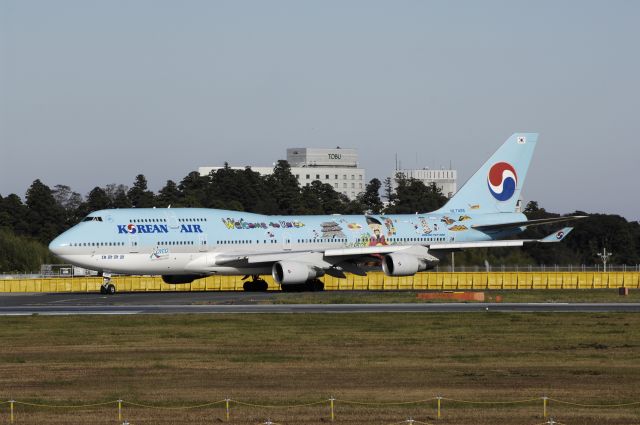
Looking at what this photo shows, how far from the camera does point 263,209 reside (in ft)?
497

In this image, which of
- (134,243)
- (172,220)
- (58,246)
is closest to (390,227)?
(172,220)

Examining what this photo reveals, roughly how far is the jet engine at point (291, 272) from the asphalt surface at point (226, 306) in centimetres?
300

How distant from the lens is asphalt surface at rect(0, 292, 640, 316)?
164 feet

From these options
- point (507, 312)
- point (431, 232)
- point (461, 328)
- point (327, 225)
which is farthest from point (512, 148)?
point (461, 328)

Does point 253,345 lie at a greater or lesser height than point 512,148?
lesser

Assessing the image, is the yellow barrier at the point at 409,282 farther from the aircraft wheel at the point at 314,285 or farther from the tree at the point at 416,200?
the tree at the point at 416,200

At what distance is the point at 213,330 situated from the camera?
137 ft

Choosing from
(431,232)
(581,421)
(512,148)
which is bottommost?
(581,421)

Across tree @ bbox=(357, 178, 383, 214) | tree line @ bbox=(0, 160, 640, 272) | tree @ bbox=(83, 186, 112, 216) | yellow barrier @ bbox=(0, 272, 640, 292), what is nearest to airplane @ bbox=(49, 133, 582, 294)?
yellow barrier @ bbox=(0, 272, 640, 292)

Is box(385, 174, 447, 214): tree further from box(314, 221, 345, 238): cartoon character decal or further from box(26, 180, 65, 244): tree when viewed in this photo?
box(314, 221, 345, 238): cartoon character decal

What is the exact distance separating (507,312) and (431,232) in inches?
1031

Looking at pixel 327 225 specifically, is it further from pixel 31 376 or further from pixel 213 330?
Result: pixel 31 376

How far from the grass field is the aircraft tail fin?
30.5 m

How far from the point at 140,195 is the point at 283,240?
8975cm
